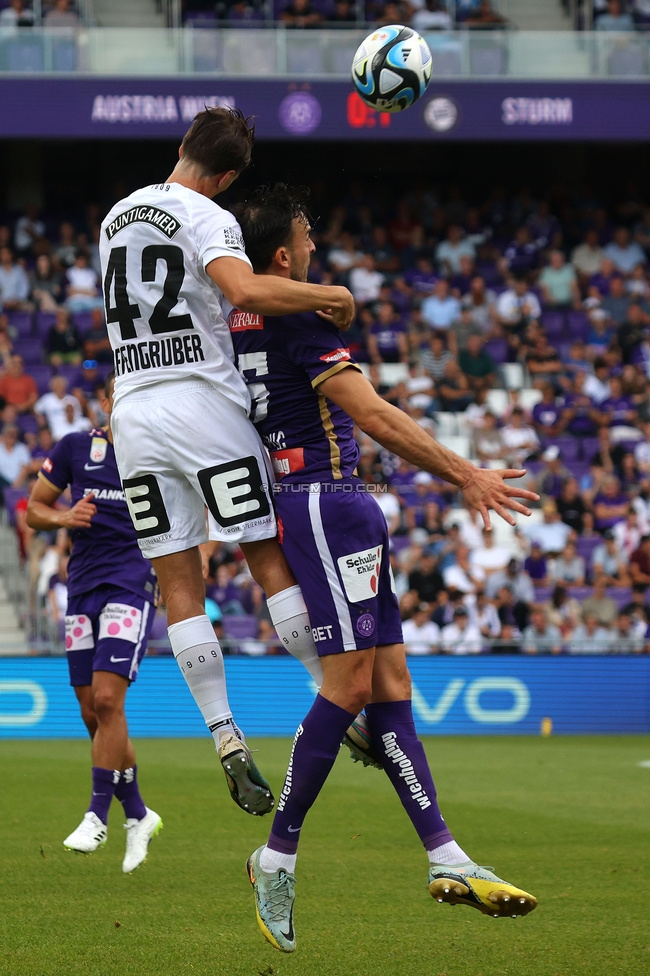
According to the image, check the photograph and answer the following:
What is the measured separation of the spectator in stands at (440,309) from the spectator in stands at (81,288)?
5.01 meters

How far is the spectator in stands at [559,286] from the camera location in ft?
70.7

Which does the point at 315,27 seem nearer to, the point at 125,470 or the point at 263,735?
the point at 263,735

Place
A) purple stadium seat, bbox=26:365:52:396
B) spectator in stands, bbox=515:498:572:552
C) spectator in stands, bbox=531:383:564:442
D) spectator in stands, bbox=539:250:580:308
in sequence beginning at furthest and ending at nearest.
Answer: spectator in stands, bbox=539:250:580:308
spectator in stands, bbox=531:383:564:442
purple stadium seat, bbox=26:365:52:396
spectator in stands, bbox=515:498:572:552

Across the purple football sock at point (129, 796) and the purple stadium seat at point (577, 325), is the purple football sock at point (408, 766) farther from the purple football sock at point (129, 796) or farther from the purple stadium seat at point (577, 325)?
the purple stadium seat at point (577, 325)

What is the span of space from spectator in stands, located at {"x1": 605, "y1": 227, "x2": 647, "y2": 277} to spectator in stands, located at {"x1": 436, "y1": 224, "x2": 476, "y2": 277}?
237 centimetres

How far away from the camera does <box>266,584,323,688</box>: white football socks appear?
16.1 ft

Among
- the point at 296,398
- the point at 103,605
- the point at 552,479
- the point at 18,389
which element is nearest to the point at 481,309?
the point at 552,479

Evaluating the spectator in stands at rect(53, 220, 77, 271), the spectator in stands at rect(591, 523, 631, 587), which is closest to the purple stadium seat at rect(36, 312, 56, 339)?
the spectator in stands at rect(53, 220, 77, 271)

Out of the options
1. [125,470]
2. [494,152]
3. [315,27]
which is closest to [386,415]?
[125,470]

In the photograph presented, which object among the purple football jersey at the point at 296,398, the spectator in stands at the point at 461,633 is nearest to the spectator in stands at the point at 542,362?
the spectator in stands at the point at 461,633

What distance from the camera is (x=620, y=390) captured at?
19.7 metres

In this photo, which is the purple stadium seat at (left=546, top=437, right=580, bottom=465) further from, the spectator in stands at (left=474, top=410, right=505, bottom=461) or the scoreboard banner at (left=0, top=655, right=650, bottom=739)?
the scoreboard banner at (left=0, top=655, right=650, bottom=739)

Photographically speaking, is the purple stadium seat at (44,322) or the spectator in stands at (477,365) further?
the spectator in stands at (477,365)

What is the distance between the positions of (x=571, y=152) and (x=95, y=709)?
64.5ft
